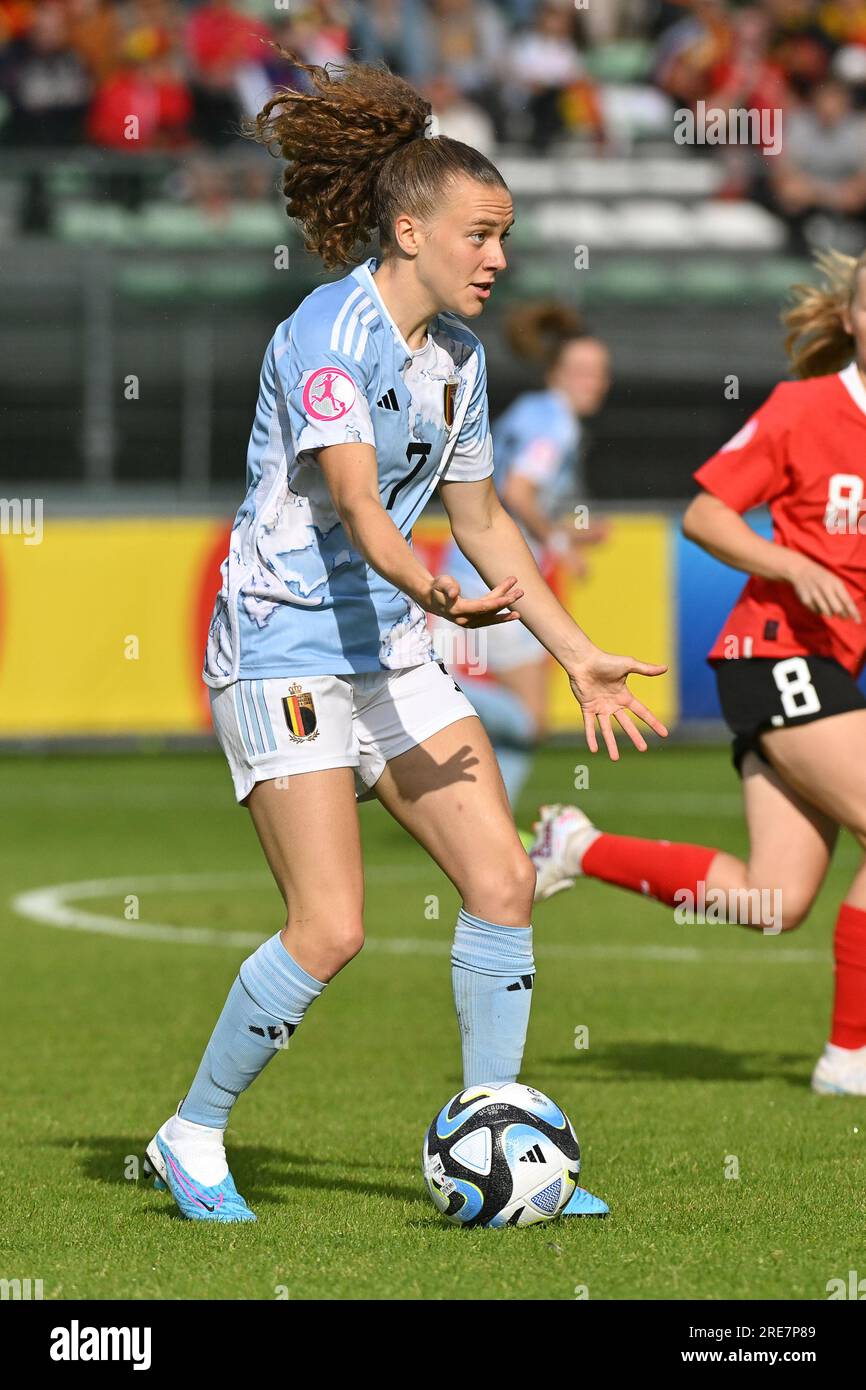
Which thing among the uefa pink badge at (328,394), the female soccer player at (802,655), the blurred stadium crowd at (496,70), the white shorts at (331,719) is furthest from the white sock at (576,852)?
the blurred stadium crowd at (496,70)

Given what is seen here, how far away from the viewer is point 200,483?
1608 centimetres

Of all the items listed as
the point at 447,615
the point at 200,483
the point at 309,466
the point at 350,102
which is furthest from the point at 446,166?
the point at 200,483

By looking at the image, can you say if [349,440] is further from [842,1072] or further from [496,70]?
[496,70]

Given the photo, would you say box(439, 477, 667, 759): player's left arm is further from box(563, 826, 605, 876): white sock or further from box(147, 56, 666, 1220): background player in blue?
box(563, 826, 605, 876): white sock

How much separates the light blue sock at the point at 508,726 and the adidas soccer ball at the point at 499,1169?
526cm

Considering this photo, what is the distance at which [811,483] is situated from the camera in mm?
5879

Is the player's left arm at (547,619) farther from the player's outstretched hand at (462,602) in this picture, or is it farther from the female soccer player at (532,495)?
the female soccer player at (532,495)

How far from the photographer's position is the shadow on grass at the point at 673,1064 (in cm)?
628

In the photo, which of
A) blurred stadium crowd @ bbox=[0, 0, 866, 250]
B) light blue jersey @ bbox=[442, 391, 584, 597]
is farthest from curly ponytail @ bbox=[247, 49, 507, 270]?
blurred stadium crowd @ bbox=[0, 0, 866, 250]

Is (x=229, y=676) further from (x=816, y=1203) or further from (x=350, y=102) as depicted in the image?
(x=816, y=1203)

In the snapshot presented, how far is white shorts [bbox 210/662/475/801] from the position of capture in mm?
4395

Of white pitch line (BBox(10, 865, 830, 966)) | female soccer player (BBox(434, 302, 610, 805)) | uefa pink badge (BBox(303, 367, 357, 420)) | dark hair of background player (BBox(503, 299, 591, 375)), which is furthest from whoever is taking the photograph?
dark hair of background player (BBox(503, 299, 591, 375))

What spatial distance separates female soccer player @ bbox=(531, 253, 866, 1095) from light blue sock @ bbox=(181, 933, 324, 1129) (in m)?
1.88
